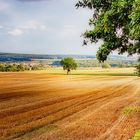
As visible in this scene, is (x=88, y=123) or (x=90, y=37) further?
(x=90, y=37)

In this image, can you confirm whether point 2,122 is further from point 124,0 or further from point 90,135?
point 124,0

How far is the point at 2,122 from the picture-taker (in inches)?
929

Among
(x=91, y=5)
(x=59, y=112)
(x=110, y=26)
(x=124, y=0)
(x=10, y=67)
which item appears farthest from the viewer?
(x=10, y=67)

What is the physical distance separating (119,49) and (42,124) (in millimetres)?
7527

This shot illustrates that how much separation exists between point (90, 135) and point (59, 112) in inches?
380

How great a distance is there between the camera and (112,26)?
2264cm

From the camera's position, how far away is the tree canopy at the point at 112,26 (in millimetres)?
20706

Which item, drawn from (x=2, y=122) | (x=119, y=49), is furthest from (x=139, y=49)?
(x=2, y=122)

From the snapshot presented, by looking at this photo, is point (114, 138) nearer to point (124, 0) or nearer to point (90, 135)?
point (90, 135)

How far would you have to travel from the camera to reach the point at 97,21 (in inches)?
931

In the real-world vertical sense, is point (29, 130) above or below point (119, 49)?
below

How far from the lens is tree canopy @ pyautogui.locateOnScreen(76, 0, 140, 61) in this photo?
20.7m

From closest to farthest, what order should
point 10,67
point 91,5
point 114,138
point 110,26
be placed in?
point 114,138 → point 110,26 → point 91,5 → point 10,67

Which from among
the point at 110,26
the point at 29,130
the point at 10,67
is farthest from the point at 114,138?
the point at 10,67
